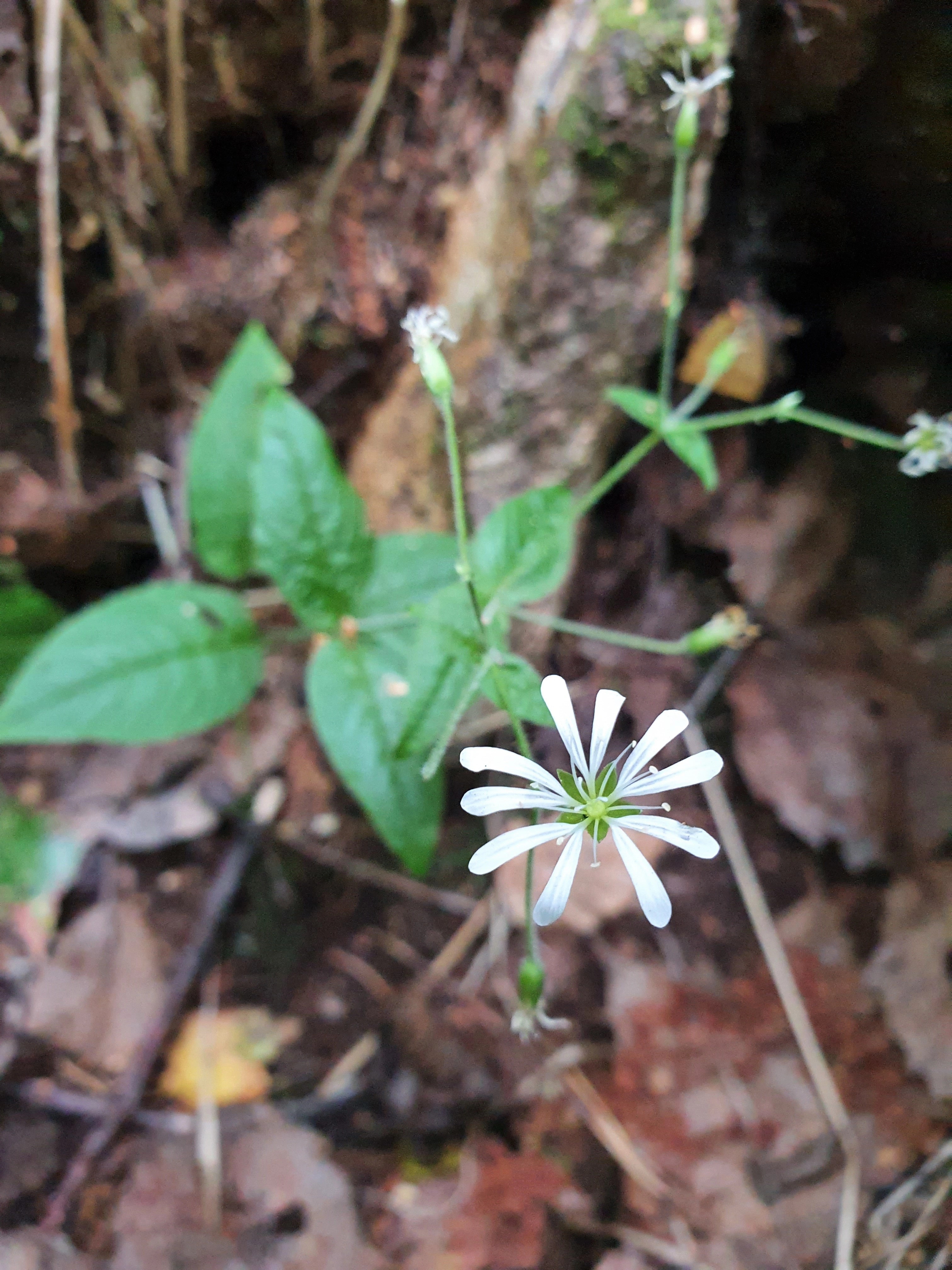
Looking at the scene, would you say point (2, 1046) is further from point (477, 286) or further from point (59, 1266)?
point (477, 286)

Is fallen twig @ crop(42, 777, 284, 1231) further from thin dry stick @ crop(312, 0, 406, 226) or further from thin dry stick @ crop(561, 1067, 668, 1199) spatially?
thin dry stick @ crop(312, 0, 406, 226)

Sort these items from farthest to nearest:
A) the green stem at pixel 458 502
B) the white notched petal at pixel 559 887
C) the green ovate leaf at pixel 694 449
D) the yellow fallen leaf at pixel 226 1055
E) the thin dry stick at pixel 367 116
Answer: the yellow fallen leaf at pixel 226 1055 → the thin dry stick at pixel 367 116 → the green ovate leaf at pixel 694 449 → the green stem at pixel 458 502 → the white notched petal at pixel 559 887

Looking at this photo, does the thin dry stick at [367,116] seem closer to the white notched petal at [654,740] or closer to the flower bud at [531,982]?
the white notched petal at [654,740]

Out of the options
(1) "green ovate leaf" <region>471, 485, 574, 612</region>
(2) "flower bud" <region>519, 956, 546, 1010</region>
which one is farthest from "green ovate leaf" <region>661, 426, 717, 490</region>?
(2) "flower bud" <region>519, 956, 546, 1010</region>

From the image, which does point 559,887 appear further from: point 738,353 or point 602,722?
point 738,353

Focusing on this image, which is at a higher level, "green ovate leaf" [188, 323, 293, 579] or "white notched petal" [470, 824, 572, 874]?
"green ovate leaf" [188, 323, 293, 579]

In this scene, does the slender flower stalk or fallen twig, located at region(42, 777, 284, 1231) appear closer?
the slender flower stalk

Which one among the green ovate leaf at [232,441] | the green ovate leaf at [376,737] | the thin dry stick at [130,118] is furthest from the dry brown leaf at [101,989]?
the thin dry stick at [130,118]
